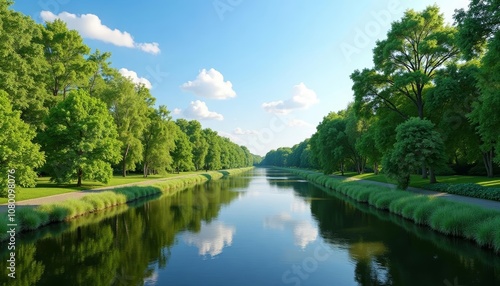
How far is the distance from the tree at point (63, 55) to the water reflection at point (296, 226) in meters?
33.4

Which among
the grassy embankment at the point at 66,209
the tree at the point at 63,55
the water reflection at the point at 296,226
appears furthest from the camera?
the tree at the point at 63,55

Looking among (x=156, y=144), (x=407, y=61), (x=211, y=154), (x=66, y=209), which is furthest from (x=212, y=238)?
(x=211, y=154)

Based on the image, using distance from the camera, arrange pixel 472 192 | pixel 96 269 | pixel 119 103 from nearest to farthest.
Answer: pixel 96 269 < pixel 472 192 < pixel 119 103

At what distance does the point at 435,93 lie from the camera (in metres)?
32.4

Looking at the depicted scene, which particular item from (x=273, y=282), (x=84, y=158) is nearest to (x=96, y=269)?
(x=273, y=282)

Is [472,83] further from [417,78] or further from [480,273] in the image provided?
[480,273]

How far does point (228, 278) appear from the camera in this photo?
41.2 ft

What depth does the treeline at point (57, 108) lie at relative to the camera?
24391 mm

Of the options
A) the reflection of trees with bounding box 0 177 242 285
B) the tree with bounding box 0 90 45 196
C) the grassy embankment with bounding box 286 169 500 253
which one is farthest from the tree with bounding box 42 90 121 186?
the grassy embankment with bounding box 286 169 500 253

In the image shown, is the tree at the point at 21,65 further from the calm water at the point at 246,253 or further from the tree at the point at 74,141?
the calm water at the point at 246,253

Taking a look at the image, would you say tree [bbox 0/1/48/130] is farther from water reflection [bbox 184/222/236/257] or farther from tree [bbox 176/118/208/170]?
tree [bbox 176/118/208/170]

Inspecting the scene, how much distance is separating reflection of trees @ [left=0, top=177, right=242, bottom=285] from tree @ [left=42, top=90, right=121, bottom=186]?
11501 millimetres

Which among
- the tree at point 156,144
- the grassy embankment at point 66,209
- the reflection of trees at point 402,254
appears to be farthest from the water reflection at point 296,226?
the tree at point 156,144

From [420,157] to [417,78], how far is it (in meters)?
10.9
